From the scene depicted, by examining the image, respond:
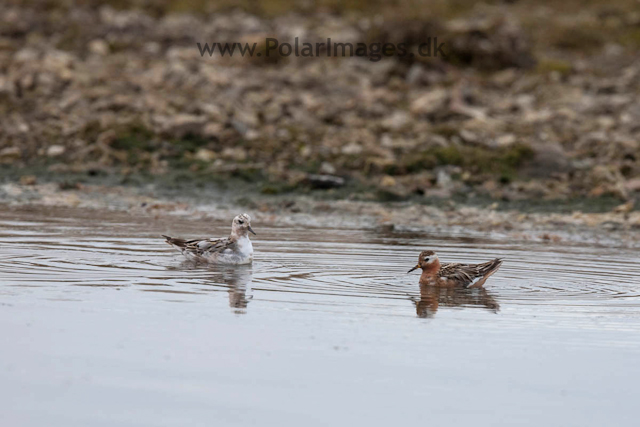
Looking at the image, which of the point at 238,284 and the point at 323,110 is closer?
the point at 238,284

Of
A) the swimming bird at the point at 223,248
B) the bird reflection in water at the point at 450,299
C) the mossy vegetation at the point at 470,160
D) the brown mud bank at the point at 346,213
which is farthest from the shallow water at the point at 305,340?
the mossy vegetation at the point at 470,160

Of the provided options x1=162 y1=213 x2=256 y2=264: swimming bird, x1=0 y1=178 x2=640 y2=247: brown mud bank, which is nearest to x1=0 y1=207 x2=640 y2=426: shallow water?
x1=162 y1=213 x2=256 y2=264: swimming bird

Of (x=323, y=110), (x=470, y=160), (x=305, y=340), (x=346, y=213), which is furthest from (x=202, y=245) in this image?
(x=323, y=110)

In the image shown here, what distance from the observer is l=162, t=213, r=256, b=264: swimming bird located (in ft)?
43.7

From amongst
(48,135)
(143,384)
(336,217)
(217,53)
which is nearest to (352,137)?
(336,217)

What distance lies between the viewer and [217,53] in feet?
98.8

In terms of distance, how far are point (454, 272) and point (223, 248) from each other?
3.13 m

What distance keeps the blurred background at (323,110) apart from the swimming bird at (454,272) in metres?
6.85

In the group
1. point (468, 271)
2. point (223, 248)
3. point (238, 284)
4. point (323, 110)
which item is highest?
point (323, 110)

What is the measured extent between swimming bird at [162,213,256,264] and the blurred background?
19.4 ft

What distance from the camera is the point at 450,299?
1152cm

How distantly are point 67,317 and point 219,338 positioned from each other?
5.25 ft

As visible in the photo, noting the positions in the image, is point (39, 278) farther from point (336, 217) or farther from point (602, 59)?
point (602, 59)

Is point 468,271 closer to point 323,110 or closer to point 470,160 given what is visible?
point 470,160
